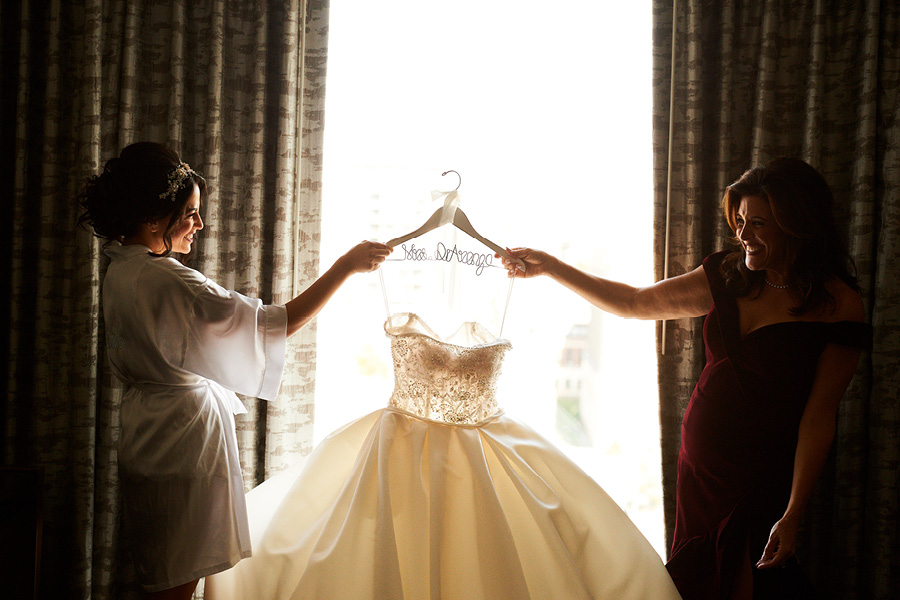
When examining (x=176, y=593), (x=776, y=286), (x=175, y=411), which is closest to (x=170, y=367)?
(x=175, y=411)

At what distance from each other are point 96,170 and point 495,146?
1.51 meters

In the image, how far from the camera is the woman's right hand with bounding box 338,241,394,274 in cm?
163

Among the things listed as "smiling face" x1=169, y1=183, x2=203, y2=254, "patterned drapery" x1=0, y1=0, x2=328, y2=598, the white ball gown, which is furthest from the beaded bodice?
"patterned drapery" x1=0, y1=0, x2=328, y2=598

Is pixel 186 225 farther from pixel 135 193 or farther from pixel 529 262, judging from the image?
pixel 529 262

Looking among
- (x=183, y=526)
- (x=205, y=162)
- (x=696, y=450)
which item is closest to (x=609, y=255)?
(x=696, y=450)

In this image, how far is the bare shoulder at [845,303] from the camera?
1.48 metres

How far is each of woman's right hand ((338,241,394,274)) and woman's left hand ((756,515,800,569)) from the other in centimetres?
125

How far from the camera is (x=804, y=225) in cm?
150

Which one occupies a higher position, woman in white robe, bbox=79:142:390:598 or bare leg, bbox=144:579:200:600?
woman in white robe, bbox=79:142:390:598

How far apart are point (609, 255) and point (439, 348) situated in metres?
1.10

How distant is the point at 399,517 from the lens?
133 cm

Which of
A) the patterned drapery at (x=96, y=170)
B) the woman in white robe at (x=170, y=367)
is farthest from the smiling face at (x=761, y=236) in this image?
the patterned drapery at (x=96, y=170)

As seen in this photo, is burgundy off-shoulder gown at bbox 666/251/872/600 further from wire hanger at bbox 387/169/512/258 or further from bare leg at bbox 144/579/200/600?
bare leg at bbox 144/579/200/600

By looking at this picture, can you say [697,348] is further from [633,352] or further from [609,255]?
[609,255]
